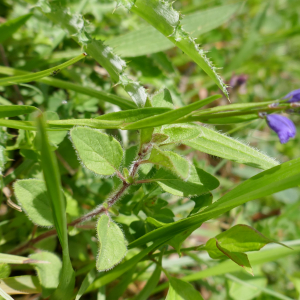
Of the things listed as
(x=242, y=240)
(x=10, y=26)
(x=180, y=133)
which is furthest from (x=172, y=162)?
(x=10, y=26)

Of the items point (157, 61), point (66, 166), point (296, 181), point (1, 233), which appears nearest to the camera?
point (296, 181)

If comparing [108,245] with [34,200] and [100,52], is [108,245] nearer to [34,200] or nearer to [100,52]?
[34,200]

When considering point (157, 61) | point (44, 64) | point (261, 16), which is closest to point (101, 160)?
point (44, 64)

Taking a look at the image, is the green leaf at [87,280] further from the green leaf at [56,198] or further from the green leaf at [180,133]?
the green leaf at [180,133]

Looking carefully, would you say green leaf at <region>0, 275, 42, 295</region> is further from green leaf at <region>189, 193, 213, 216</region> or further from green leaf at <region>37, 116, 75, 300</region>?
green leaf at <region>189, 193, 213, 216</region>

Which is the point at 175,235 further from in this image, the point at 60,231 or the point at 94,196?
the point at 94,196

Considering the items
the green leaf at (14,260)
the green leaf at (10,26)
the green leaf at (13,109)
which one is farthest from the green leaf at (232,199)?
the green leaf at (10,26)
